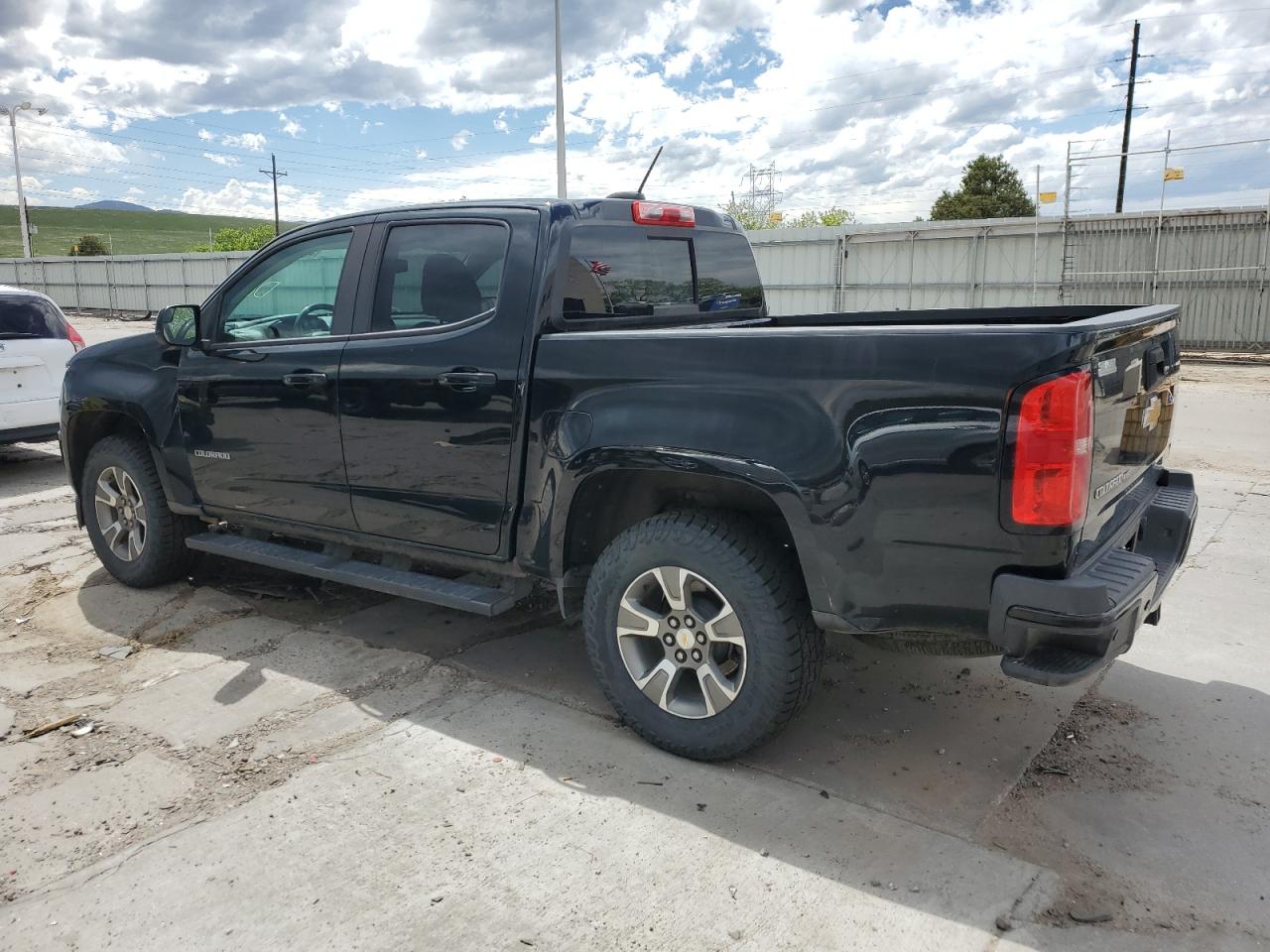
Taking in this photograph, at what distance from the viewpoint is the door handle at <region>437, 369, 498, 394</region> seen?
3691 millimetres

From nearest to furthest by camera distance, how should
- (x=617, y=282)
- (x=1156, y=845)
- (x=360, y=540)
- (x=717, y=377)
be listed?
(x=1156, y=845), (x=717, y=377), (x=617, y=282), (x=360, y=540)

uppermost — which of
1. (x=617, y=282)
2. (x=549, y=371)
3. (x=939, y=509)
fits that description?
(x=617, y=282)

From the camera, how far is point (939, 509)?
275 centimetres

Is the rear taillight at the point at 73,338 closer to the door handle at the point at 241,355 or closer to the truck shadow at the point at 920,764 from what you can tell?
the door handle at the point at 241,355

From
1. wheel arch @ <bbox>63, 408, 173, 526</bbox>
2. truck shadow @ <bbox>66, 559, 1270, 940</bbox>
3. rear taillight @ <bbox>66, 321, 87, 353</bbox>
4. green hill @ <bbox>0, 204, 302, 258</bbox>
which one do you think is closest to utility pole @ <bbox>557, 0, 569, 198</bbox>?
rear taillight @ <bbox>66, 321, 87, 353</bbox>

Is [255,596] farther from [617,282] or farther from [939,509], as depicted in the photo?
[939,509]

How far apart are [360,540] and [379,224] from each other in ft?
4.43

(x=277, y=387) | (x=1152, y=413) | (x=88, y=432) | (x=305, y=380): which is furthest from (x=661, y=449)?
(x=88, y=432)

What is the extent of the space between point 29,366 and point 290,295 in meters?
5.11

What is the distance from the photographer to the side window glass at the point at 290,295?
171 inches

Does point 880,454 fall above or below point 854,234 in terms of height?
below

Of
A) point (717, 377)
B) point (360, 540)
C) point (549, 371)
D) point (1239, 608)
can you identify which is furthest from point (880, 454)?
point (1239, 608)

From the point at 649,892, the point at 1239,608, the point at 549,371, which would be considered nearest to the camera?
the point at 649,892

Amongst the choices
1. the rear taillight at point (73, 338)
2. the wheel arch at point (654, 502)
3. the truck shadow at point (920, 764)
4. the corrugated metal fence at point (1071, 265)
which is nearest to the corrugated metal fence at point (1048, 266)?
the corrugated metal fence at point (1071, 265)
